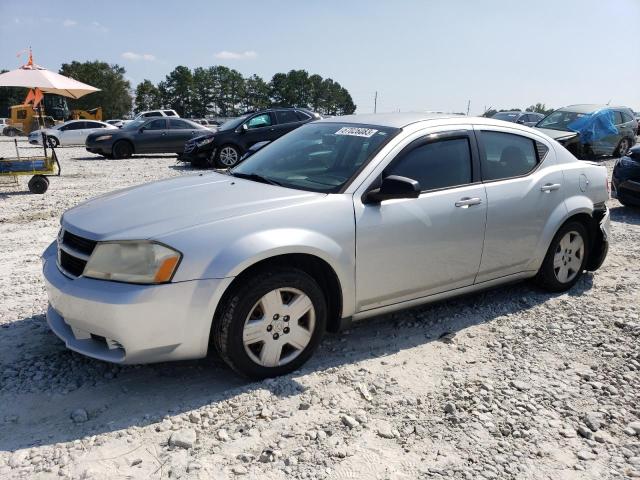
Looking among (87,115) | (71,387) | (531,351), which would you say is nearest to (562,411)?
(531,351)

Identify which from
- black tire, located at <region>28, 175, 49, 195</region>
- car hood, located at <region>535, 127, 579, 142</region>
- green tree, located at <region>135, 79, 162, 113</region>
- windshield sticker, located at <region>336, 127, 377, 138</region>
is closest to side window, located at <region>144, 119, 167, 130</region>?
black tire, located at <region>28, 175, 49, 195</region>

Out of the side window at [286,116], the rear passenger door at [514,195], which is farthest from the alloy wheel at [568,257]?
the side window at [286,116]

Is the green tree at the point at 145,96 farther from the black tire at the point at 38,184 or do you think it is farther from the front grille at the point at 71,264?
the front grille at the point at 71,264

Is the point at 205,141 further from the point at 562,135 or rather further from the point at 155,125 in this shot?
the point at 562,135

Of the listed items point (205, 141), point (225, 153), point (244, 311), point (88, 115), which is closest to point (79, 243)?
point (244, 311)

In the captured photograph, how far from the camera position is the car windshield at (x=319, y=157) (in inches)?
144

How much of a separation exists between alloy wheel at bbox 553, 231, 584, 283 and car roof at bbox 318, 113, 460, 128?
150 centimetres

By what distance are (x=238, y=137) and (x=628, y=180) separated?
9090 millimetres

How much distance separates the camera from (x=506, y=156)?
4348 millimetres

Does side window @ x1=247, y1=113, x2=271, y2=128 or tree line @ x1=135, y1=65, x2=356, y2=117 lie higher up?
tree line @ x1=135, y1=65, x2=356, y2=117

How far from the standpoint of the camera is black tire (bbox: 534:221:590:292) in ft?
15.1

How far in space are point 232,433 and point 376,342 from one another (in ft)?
4.62

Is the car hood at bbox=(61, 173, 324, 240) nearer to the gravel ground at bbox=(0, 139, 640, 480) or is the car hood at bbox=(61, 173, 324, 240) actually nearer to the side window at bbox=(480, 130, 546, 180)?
the gravel ground at bbox=(0, 139, 640, 480)

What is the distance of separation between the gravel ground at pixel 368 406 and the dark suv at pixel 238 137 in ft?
32.4
